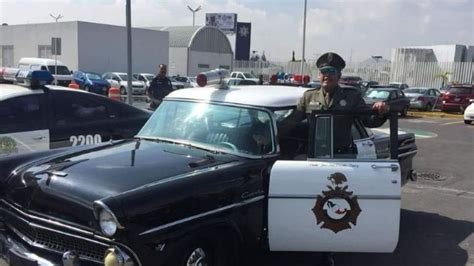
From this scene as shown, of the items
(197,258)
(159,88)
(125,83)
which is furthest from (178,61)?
(197,258)

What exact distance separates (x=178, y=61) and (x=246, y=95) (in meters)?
50.3

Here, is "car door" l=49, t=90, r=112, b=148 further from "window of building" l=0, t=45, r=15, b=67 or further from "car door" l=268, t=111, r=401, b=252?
"window of building" l=0, t=45, r=15, b=67

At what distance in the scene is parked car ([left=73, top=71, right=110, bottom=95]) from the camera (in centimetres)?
3047

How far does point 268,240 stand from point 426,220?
9.92 ft

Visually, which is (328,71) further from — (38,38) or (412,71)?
(38,38)

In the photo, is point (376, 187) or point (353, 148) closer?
point (376, 187)

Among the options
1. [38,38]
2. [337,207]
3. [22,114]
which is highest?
[38,38]

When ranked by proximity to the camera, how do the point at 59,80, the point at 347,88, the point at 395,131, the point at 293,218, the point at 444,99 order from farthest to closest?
the point at 59,80, the point at 444,99, the point at 347,88, the point at 395,131, the point at 293,218

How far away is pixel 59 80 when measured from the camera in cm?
2966

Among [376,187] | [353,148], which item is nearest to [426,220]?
[353,148]

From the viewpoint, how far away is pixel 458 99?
82.2ft

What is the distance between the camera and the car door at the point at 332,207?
3945 millimetres

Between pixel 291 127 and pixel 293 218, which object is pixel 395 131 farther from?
pixel 293 218

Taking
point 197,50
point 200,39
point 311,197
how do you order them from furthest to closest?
1. point 200,39
2. point 197,50
3. point 311,197
